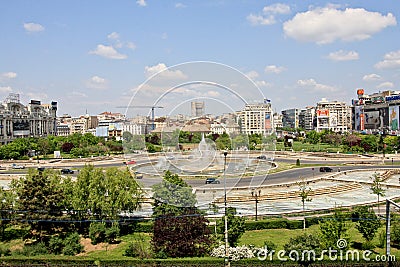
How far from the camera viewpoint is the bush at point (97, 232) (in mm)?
14055

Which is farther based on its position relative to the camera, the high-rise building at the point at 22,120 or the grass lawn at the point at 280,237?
the high-rise building at the point at 22,120

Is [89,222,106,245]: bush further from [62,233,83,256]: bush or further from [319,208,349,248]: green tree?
[319,208,349,248]: green tree

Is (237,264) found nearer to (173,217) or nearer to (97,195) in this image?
(173,217)

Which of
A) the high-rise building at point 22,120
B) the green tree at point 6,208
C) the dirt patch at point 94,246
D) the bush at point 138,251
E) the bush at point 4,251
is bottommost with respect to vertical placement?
the dirt patch at point 94,246

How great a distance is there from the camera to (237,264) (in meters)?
10.9

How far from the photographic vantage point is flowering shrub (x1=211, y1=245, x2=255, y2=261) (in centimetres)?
1140

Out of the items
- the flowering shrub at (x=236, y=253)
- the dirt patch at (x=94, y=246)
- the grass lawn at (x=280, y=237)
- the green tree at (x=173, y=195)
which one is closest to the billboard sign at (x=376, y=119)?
the grass lawn at (x=280, y=237)

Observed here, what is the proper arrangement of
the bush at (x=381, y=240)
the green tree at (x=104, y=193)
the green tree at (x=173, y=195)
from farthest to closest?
the green tree at (x=104, y=193) → the bush at (x=381, y=240) → the green tree at (x=173, y=195)

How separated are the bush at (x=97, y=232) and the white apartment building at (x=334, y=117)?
10680cm

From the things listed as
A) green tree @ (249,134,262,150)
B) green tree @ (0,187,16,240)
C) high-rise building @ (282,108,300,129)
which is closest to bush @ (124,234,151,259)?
green tree @ (249,134,262,150)

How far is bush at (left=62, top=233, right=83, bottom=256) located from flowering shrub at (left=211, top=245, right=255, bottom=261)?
4925mm

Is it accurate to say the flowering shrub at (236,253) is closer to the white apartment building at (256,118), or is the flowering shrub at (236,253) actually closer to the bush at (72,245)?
the white apartment building at (256,118)

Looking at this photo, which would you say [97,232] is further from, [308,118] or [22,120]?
[308,118]

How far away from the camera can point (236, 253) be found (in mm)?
11477
